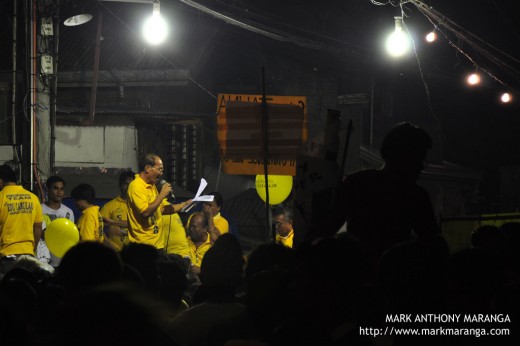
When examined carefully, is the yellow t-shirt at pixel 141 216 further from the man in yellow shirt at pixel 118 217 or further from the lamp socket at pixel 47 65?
the lamp socket at pixel 47 65

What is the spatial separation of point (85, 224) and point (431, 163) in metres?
18.0

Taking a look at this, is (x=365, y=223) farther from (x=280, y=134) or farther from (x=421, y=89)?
(x=421, y=89)

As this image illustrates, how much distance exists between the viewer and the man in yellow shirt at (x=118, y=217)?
1220 centimetres

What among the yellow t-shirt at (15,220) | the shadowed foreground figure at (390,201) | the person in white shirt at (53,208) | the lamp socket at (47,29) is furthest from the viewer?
the lamp socket at (47,29)

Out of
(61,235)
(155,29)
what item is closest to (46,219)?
(61,235)

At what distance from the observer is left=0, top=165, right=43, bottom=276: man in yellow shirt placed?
34.1 feet

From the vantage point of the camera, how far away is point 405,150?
18.3ft

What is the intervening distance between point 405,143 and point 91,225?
6755 millimetres

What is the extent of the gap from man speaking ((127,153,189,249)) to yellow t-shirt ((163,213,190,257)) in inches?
35.4

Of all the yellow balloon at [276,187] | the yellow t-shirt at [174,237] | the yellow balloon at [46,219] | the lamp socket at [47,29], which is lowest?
the yellow t-shirt at [174,237]

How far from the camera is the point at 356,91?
82.2 feet

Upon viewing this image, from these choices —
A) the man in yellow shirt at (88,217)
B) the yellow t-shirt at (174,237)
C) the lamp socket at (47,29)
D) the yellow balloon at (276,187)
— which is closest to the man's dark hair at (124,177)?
the man in yellow shirt at (88,217)

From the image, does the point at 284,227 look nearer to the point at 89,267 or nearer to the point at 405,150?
the point at 405,150

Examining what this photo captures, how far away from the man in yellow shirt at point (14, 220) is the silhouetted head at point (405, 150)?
612cm
